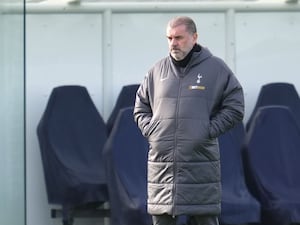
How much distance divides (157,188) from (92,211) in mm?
2106

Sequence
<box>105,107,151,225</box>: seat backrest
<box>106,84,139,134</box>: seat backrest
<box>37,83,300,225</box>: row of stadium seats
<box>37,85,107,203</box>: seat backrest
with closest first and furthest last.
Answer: <box>105,107,151,225</box>: seat backrest → <box>37,83,300,225</box>: row of stadium seats → <box>37,85,107,203</box>: seat backrest → <box>106,84,139,134</box>: seat backrest

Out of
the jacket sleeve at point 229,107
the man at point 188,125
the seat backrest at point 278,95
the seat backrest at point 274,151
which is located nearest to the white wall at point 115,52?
the seat backrest at point 278,95

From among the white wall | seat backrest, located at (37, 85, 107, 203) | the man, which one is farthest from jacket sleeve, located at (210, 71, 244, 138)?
the white wall

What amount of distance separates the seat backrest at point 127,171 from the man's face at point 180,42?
1.60m

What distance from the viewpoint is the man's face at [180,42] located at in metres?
5.58

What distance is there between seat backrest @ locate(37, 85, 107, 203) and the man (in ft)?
6.22

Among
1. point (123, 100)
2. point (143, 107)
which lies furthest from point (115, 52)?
point (143, 107)

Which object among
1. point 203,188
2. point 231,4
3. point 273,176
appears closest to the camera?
Answer: point 203,188

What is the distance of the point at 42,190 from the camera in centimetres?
767

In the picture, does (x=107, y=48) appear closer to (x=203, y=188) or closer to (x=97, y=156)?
(x=97, y=156)

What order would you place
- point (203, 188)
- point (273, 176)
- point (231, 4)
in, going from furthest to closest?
point (231, 4), point (273, 176), point (203, 188)

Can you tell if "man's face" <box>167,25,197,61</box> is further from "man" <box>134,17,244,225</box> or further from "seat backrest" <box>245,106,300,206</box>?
"seat backrest" <box>245,106,300,206</box>

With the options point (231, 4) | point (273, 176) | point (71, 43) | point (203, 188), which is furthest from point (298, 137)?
point (203, 188)

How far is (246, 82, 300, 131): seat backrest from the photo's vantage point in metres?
7.93
